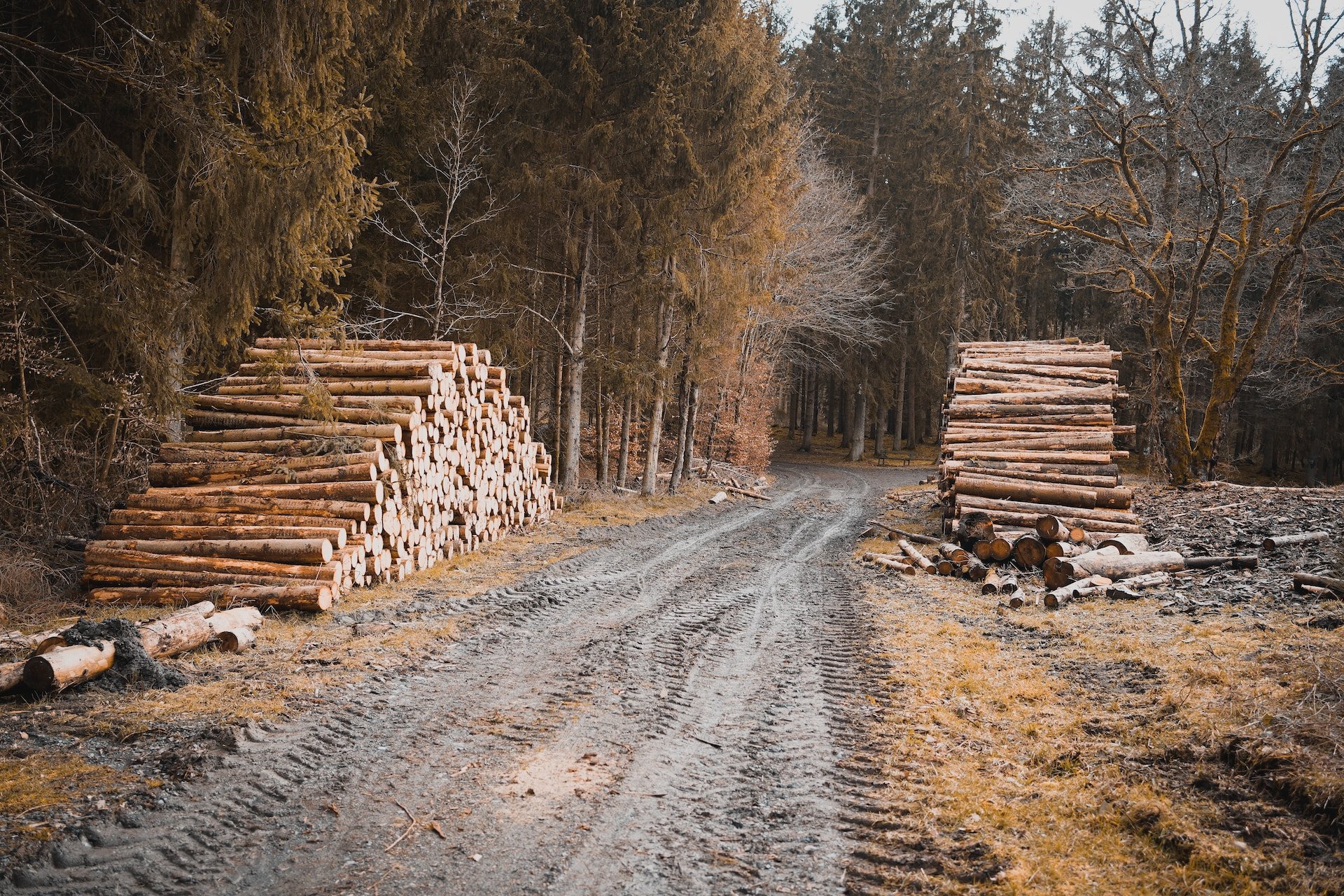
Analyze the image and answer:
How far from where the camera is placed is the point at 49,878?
3.38 m

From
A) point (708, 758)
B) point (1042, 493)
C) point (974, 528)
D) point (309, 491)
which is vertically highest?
point (1042, 493)

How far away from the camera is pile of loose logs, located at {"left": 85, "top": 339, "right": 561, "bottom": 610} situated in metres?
7.93

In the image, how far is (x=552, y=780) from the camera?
4.55 m

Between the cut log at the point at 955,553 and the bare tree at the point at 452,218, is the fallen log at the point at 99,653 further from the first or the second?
the cut log at the point at 955,553

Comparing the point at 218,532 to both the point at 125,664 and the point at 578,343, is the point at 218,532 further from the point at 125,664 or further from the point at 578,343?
the point at 578,343

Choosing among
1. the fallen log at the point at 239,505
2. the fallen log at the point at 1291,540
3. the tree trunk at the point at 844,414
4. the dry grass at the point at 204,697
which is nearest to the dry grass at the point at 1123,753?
the fallen log at the point at 1291,540

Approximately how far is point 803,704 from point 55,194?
8.79 metres

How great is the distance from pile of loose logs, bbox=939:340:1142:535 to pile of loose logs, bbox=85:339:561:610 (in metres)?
7.78

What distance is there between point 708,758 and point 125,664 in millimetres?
4132

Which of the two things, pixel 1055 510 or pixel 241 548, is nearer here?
pixel 241 548

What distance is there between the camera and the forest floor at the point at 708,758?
365 cm

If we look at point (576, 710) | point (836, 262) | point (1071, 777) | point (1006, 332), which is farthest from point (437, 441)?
point (1006, 332)

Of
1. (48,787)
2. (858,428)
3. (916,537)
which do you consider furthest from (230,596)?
(858,428)

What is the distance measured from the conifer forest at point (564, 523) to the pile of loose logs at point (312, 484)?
0.21 ft
